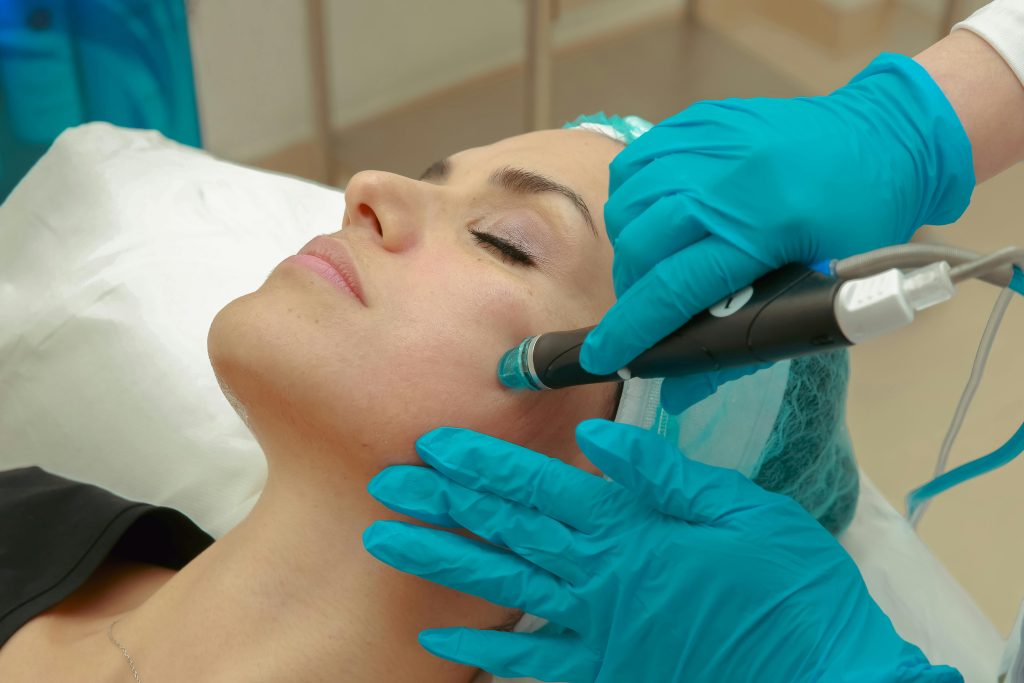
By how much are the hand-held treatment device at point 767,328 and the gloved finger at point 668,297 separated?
1 cm

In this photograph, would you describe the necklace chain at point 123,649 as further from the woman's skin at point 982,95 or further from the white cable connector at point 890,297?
the woman's skin at point 982,95

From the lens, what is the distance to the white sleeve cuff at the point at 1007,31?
3.95ft

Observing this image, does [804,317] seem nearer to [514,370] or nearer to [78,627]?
[514,370]

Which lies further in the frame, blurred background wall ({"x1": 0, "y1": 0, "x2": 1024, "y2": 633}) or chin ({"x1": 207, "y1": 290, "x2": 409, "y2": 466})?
blurred background wall ({"x1": 0, "y1": 0, "x2": 1024, "y2": 633})

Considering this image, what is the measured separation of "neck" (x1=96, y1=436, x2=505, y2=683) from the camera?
3.78ft

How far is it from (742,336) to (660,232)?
15 cm

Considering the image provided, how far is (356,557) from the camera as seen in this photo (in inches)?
45.5

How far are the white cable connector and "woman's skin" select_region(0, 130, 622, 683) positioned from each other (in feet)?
1.31

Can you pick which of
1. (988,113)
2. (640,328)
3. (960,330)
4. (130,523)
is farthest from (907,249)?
(960,330)

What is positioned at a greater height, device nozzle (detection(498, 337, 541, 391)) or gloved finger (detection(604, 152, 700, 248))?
gloved finger (detection(604, 152, 700, 248))

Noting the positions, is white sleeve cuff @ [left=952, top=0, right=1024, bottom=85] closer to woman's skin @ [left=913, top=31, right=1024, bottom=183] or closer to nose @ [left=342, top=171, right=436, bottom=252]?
woman's skin @ [left=913, top=31, right=1024, bottom=183]

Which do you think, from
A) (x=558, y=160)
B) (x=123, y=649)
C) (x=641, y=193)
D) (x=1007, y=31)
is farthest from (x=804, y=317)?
(x=123, y=649)

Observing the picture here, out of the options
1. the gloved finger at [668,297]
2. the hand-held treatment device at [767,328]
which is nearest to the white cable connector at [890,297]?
the hand-held treatment device at [767,328]

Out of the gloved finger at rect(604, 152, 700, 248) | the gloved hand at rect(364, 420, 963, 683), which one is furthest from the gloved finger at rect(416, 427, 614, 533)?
the gloved finger at rect(604, 152, 700, 248)
